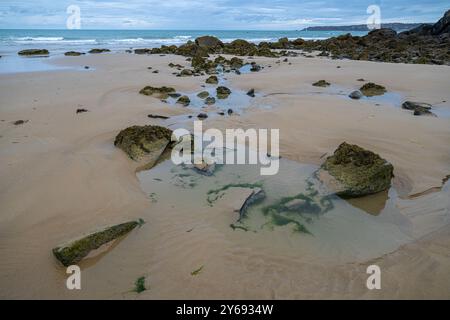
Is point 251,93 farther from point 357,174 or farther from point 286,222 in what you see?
point 286,222

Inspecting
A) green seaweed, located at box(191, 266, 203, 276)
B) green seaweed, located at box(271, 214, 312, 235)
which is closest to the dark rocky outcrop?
green seaweed, located at box(271, 214, 312, 235)

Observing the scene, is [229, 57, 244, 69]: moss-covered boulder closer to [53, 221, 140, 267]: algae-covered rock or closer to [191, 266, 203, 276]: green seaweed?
[53, 221, 140, 267]: algae-covered rock

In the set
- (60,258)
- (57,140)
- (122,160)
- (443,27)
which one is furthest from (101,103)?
(443,27)

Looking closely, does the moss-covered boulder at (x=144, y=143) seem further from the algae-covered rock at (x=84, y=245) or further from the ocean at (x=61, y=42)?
the ocean at (x=61, y=42)

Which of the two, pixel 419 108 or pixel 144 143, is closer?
pixel 144 143

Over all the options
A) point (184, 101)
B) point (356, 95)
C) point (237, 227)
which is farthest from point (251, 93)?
point (237, 227)

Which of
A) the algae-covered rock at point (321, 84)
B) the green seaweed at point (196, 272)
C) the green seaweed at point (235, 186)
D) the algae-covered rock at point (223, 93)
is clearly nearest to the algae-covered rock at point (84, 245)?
the green seaweed at point (196, 272)
